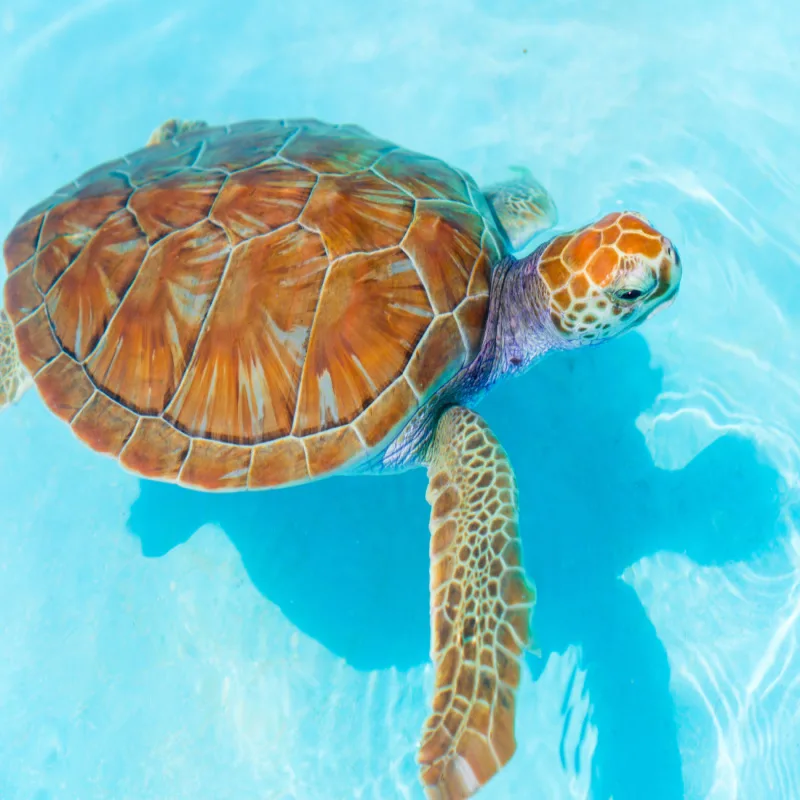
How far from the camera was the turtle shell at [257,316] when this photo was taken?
246 cm

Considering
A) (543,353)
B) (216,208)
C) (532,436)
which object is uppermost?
(216,208)

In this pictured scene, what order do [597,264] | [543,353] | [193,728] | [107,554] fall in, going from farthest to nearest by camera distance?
[107,554], [193,728], [543,353], [597,264]

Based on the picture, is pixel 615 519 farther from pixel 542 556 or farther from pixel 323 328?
pixel 323 328

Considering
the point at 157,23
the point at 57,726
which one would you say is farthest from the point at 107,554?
the point at 157,23

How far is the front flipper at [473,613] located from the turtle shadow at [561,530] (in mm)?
797

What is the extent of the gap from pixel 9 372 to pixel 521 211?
2.58 metres

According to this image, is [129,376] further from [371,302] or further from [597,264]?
[597,264]

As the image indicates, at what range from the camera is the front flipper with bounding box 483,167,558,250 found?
331 cm

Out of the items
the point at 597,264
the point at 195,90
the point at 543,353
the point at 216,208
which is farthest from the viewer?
the point at 195,90

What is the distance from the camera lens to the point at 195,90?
4355mm

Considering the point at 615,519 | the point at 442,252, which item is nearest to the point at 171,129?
the point at 442,252

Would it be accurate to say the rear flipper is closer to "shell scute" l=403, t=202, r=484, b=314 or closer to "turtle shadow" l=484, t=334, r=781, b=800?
"shell scute" l=403, t=202, r=484, b=314

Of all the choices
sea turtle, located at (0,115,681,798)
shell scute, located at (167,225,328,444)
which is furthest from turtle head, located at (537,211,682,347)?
shell scute, located at (167,225,328,444)

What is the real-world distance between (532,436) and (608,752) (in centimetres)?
150
